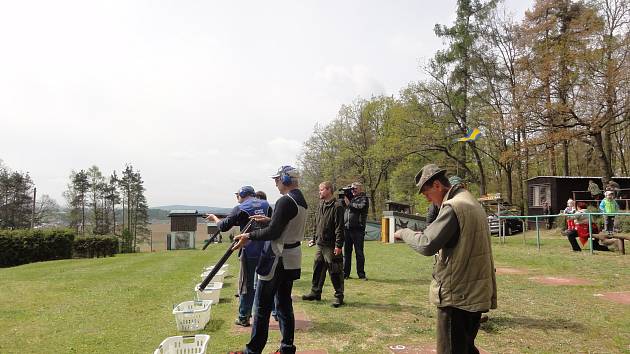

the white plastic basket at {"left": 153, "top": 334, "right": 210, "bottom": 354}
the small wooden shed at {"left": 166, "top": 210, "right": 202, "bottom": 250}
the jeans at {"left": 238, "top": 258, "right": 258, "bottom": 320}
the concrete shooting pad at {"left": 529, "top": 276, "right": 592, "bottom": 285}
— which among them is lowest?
the small wooden shed at {"left": 166, "top": 210, "right": 202, "bottom": 250}

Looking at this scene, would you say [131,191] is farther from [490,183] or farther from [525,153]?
[525,153]

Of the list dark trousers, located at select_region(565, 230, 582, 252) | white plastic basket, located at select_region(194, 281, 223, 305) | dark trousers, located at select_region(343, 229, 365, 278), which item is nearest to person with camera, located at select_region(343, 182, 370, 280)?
dark trousers, located at select_region(343, 229, 365, 278)

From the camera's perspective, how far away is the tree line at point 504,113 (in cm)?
2378

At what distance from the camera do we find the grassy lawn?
507cm

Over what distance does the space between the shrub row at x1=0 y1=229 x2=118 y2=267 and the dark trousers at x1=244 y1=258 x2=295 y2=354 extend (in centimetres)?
2407

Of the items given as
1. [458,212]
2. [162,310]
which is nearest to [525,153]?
[162,310]

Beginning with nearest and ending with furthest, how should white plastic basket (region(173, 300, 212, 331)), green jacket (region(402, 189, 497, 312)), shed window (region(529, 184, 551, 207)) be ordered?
green jacket (region(402, 189, 497, 312)), white plastic basket (region(173, 300, 212, 331)), shed window (region(529, 184, 551, 207))

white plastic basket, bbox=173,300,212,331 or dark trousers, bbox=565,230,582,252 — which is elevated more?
dark trousers, bbox=565,230,582,252

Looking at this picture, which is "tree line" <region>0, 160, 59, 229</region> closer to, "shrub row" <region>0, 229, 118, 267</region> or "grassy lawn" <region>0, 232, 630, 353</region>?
A: "shrub row" <region>0, 229, 118, 267</region>

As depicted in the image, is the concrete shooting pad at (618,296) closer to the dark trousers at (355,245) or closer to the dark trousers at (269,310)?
the dark trousers at (355,245)

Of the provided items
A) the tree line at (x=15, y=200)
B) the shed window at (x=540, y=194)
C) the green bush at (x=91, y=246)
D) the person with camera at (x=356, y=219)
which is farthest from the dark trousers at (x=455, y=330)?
the tree line at (x=15, y=200)

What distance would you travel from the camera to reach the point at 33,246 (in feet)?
77.7

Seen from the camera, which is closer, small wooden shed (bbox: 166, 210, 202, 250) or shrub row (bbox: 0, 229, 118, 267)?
shrub row (bbox: 0, 229, 118, 267)

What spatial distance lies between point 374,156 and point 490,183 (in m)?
13.7
